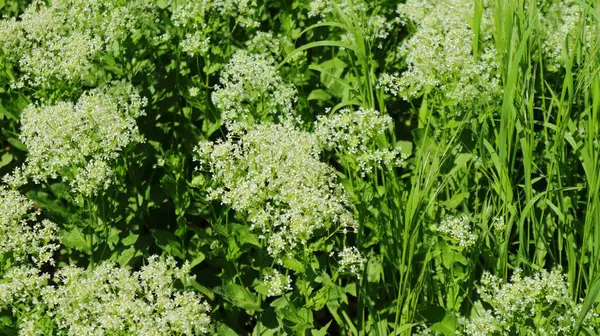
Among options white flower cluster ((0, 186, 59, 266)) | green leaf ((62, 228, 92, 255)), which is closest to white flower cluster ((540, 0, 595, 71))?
green leaf ((62, 228, 92, 255))

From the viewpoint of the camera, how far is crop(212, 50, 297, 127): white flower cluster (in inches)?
186

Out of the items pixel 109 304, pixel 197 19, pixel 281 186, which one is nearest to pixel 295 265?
pixel 281 186

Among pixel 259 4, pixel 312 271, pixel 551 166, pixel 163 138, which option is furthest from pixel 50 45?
pixel 551 166

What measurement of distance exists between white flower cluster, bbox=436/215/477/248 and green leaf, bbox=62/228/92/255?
1.99 meters

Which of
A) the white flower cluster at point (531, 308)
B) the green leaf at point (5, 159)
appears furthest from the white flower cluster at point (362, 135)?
the green leaf at point (5, 159)

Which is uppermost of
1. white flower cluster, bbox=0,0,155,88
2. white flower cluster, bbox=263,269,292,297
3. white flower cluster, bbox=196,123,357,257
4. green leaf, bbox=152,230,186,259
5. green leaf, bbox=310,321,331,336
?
white flower cluster, bbox=0,0,155,88

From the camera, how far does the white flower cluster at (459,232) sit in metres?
4.09

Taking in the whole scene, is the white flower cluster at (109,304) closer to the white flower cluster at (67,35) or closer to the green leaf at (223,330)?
the green leaf at (223,330)

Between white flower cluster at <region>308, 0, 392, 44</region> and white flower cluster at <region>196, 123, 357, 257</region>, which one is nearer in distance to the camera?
white flower cluster at <region>196, 123, 357, 257</region>

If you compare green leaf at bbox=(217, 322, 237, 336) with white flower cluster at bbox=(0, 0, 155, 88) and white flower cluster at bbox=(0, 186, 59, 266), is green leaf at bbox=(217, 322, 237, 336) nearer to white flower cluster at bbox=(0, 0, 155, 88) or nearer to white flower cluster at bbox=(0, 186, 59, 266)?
white flower cluster at bbox=(0, 186, 59, 266)

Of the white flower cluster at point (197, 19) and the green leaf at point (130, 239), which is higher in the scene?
the white flower cluster at point (197, 19)

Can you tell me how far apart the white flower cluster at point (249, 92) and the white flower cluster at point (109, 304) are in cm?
107

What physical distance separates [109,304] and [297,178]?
104 centimetres

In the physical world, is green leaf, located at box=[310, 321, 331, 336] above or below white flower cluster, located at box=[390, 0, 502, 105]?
below
